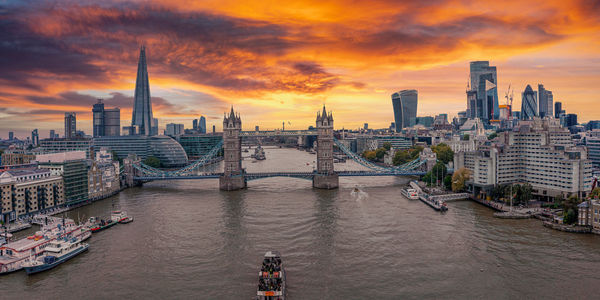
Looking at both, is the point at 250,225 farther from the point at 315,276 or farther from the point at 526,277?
the point at 526,277

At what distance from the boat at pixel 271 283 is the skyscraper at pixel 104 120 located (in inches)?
6066

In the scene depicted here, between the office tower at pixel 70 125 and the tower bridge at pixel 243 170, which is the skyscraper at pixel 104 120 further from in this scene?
the tower bridge at pixel 243 170

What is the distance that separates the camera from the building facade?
139 feet

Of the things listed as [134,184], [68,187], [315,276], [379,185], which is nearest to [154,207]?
[68,187]

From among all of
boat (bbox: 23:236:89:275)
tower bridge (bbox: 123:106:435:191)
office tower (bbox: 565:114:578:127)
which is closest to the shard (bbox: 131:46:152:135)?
tower bridge (bbox: 123:106:435:191)

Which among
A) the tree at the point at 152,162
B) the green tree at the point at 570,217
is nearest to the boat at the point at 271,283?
the green tree at the point at 570,217

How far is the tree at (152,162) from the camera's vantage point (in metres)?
99.6

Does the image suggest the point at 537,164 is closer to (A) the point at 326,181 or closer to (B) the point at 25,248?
(A) the point at 326,181

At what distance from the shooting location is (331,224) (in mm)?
40312

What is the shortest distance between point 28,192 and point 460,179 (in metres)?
57.7

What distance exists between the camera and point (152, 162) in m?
99.9

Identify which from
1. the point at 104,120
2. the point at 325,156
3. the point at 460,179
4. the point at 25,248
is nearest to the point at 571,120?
the point at 460,179

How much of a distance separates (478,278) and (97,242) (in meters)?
33.2

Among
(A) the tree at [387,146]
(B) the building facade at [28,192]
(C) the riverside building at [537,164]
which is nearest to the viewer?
(B) the building facade at [28,192]
